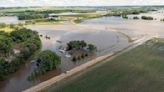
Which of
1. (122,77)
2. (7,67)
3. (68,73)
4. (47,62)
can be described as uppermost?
(47,62)

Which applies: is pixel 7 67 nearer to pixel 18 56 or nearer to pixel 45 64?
pixel 45 64

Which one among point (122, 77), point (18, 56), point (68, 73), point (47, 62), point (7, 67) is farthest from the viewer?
point (18, 56)

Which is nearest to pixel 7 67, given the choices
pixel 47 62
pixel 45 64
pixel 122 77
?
pixel 45 64

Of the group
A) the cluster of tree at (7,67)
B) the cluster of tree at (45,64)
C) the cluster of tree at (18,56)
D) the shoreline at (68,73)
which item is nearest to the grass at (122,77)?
the shoreline at (68,73)

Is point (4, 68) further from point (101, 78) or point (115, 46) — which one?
point (115, 46)

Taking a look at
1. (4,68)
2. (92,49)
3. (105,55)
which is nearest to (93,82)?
(4,68)

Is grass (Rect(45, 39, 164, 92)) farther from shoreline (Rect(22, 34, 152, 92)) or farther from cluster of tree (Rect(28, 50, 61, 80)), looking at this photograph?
cluster of tree (Rect(28, 50, 61, 80))

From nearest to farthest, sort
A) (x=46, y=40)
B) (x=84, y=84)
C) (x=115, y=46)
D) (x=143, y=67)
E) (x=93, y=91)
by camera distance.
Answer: (x=93, y=91) < (x=84, y=84) < (x=143, y=67) < (x=115, y=46) < (x=46, y=40)

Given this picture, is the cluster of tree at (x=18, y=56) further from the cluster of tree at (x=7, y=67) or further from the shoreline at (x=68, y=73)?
the shoreline at (x=68, y=73)
